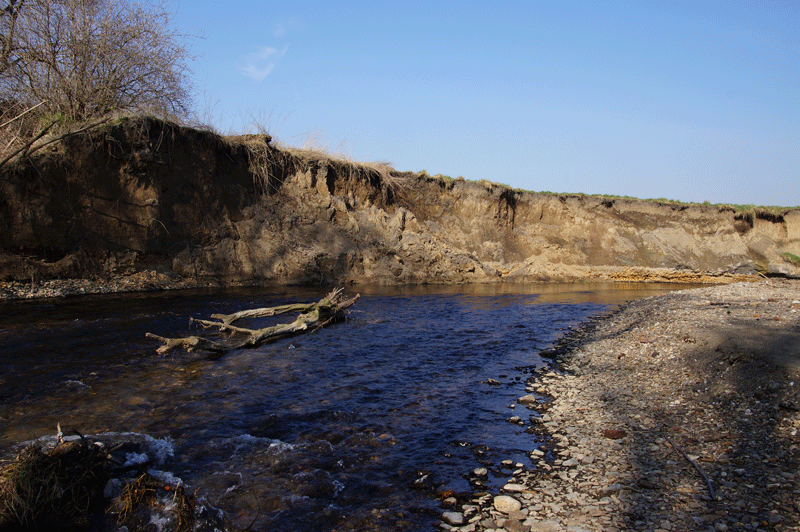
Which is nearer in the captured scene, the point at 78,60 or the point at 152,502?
the point at 152,502

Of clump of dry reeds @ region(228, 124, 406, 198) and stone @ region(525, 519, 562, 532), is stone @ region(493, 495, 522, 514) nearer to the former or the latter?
stone @ region(525, 519, 562, 532)

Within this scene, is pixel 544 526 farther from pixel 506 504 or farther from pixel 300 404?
pixel 300 404

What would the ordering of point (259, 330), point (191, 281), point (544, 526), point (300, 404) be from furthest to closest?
point (191, 281) → point (259, 330) → point (300, 404) → point (544, 526)

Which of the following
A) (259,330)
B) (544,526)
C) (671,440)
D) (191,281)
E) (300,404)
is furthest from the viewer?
(191,281)

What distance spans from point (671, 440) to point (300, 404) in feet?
13.4

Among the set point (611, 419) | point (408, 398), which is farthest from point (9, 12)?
point (611, 419)

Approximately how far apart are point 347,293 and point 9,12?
1406 cm

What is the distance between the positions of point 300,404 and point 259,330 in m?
3.35

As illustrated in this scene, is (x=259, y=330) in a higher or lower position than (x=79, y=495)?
higher

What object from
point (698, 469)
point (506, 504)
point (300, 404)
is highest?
point (698, 469)

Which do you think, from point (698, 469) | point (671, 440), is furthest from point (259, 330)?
point (698, 469)

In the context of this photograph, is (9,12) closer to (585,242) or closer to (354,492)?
(354,492)

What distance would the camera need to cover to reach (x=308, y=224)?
20531 mm

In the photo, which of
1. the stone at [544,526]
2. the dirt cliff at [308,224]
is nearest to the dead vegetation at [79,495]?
the stone at [544,526]
